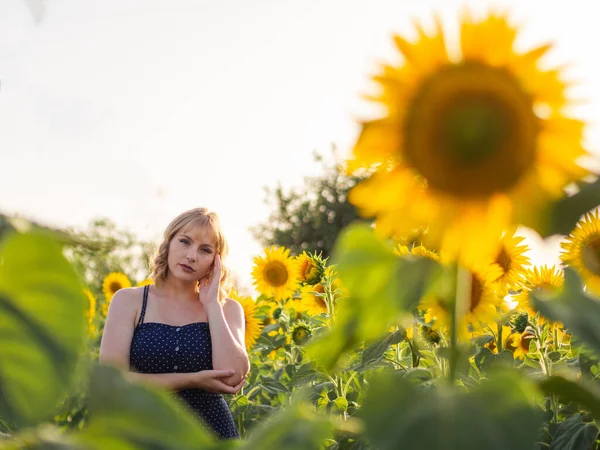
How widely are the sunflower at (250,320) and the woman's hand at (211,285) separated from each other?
505 millimetres

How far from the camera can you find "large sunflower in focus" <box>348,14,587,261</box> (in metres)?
0.61

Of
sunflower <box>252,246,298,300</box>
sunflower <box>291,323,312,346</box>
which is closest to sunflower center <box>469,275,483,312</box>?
sunflower <box>291,323,312,346</box>

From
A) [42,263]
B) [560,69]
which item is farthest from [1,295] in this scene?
[560,69]

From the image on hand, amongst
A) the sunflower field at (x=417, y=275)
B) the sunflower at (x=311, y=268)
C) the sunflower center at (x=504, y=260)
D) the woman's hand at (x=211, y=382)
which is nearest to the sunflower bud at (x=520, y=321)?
the sunflower center at (x=504, y=260)

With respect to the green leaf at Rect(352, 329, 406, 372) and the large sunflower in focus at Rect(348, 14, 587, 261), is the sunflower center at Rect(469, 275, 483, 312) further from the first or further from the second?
the large sunflower in focus at Rect(348, 14, 587, 261)

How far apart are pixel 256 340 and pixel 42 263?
3579 mm

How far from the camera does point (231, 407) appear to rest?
3.23m

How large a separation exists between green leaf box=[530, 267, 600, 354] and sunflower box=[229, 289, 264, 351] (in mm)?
3286

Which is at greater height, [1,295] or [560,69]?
[560,69]

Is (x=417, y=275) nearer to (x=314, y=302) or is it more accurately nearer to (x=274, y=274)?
(x=314, y=302)

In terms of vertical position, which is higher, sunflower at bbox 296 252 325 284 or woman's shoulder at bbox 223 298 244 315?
sunflower at bbox 296 252 325 284

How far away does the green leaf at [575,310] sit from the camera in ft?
1.61

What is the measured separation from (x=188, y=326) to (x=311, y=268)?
0.61 meters

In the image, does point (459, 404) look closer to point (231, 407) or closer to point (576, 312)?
point (576, 312)
